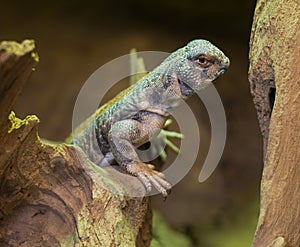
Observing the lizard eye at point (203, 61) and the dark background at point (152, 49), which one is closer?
the lizard eye at point (203, 61)

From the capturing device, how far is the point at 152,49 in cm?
367

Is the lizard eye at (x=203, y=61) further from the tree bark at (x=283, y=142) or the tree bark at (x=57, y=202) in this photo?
the tree bark at (x=57, y=202)

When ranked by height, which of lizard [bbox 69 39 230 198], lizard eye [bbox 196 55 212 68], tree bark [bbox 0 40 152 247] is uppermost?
lizard eye [bbox 196 55 212 68]

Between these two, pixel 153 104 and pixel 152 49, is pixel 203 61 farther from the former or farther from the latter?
pixel 152 49

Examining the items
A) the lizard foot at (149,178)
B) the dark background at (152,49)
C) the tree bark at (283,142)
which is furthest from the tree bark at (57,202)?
the dark background at (152,49)

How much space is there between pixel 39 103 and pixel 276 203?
8.47 feet

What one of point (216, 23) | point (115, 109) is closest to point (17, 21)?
point (216, 23)

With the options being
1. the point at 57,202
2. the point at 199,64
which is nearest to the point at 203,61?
the point at 199,64

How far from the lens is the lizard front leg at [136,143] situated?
154cm

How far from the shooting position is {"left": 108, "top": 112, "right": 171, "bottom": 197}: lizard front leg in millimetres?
1536

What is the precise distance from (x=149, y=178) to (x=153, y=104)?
26 cm

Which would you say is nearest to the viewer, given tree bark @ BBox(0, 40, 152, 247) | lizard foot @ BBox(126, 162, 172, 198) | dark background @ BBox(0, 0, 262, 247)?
tree bark @ BBox(0, 40, 152, 247)

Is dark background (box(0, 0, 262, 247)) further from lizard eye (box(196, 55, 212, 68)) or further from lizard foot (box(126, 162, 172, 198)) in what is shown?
lizard eye (box(196, 55, 212, 68))

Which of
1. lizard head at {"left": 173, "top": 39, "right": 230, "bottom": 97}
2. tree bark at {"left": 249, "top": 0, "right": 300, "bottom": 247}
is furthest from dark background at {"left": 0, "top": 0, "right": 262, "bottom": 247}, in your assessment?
tree bark at {"left": 249, "top": 0, "right": 300, "bottom": 247}
